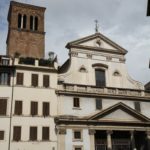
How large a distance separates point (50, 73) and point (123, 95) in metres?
10.2

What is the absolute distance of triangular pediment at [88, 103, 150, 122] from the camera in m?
38.9

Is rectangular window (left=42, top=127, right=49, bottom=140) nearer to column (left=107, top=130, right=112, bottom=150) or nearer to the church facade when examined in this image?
the church facade

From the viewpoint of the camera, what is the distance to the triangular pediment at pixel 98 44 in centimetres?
4231

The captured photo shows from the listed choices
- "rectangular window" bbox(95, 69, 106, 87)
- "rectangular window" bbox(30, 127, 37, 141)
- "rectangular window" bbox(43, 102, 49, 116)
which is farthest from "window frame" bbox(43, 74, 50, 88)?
"rectangular window" bbox(95, 69, 106, 87)

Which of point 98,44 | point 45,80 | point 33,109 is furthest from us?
point 98,44

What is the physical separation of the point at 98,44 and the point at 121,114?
1065cm

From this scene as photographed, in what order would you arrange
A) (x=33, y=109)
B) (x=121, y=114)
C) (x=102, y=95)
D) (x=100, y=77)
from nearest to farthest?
(x=33, y=109)
(x=102, y=95)
(x=121, y=114)
(x=100, y=77)

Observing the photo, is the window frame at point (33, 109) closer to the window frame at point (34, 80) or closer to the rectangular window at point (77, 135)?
the window frame at point (34, 80)

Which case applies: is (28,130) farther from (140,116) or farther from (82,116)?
(140,116)

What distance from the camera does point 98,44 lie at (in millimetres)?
43906

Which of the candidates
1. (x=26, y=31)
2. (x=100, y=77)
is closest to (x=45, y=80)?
(x=100, y=77)

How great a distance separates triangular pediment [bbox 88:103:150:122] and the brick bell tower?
1503 centimetres

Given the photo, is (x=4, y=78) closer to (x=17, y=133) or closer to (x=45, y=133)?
(x=17, y=133)

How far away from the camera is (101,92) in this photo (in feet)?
131
